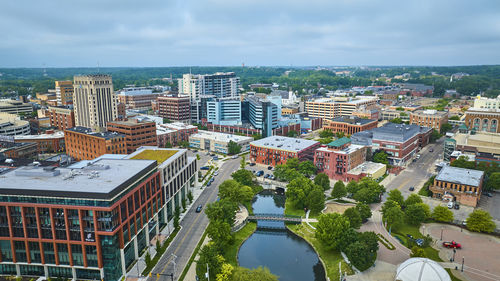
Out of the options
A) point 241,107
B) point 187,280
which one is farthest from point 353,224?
point 241,107

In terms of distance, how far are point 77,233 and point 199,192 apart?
139ft

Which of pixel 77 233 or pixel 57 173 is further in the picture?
pixel 57 173

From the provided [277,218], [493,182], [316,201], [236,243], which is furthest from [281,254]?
[493,182]

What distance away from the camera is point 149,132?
119 m

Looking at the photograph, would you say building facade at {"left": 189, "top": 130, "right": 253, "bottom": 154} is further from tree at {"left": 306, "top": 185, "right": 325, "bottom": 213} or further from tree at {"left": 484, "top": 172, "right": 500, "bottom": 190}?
tree at {"left": 484, "top": 172, "right": 500, "bottom": 190}

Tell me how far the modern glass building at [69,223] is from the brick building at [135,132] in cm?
5284

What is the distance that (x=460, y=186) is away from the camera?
274ft

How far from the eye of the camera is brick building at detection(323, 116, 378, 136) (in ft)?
484

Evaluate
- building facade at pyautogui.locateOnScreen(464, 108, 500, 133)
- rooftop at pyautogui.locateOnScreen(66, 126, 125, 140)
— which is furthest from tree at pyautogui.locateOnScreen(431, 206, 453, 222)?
rooftop at pyautogui.locateOnScreen(66, 126, 125, 140)

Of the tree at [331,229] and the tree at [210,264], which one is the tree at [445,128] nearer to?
the tree at [331,229]

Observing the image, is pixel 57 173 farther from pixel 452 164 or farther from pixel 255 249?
pixel 452 164

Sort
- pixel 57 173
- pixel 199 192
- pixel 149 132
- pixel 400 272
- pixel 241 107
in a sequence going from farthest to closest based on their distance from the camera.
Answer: pixel 241 107, pixel 149 132, pixel 199 192, pixel 57 173, pixel 400 272

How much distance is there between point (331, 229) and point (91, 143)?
3114 inches

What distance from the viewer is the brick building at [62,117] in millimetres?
149500
